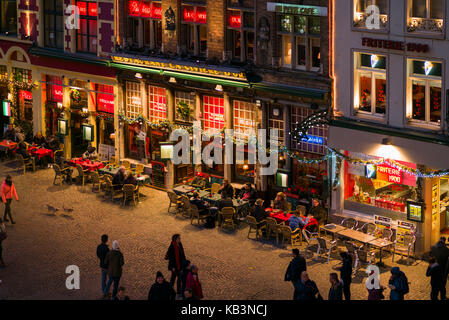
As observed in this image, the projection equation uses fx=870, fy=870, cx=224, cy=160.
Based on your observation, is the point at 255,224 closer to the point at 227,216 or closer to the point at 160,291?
the point at 227,216

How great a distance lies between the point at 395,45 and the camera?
96.3 feet

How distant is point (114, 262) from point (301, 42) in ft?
40.0

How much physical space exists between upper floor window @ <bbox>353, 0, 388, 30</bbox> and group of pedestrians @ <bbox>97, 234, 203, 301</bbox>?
10.1 m

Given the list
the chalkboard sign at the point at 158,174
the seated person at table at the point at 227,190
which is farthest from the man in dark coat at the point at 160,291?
the chalkboard sign at the point at 158,174

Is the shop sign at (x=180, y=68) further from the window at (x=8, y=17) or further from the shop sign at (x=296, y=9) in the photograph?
the window at (x=8, y=17)

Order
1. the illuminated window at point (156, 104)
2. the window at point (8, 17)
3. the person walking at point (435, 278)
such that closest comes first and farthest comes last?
the person walking at point (435, 278) < the illuminated window at point (156, 104) < the window at point (8, 17)

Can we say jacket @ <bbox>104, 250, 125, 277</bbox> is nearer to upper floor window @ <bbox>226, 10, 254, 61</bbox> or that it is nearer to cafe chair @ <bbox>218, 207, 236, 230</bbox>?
cafe chair @ <bbox>218, 207, 236, 230</bbox>

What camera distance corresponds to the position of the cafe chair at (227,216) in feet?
108

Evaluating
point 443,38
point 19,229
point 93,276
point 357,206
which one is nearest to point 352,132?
point 357,206

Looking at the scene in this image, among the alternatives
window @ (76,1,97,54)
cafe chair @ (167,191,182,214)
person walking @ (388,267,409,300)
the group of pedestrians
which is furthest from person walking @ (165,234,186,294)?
window @ (76,1,97,54)

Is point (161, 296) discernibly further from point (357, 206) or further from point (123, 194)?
point (123, 194)

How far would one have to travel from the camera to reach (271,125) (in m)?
34.9

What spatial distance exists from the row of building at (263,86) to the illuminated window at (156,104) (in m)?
0.06

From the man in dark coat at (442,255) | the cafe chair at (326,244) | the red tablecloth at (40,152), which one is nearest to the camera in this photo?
the man in dark coat at (442,255)
